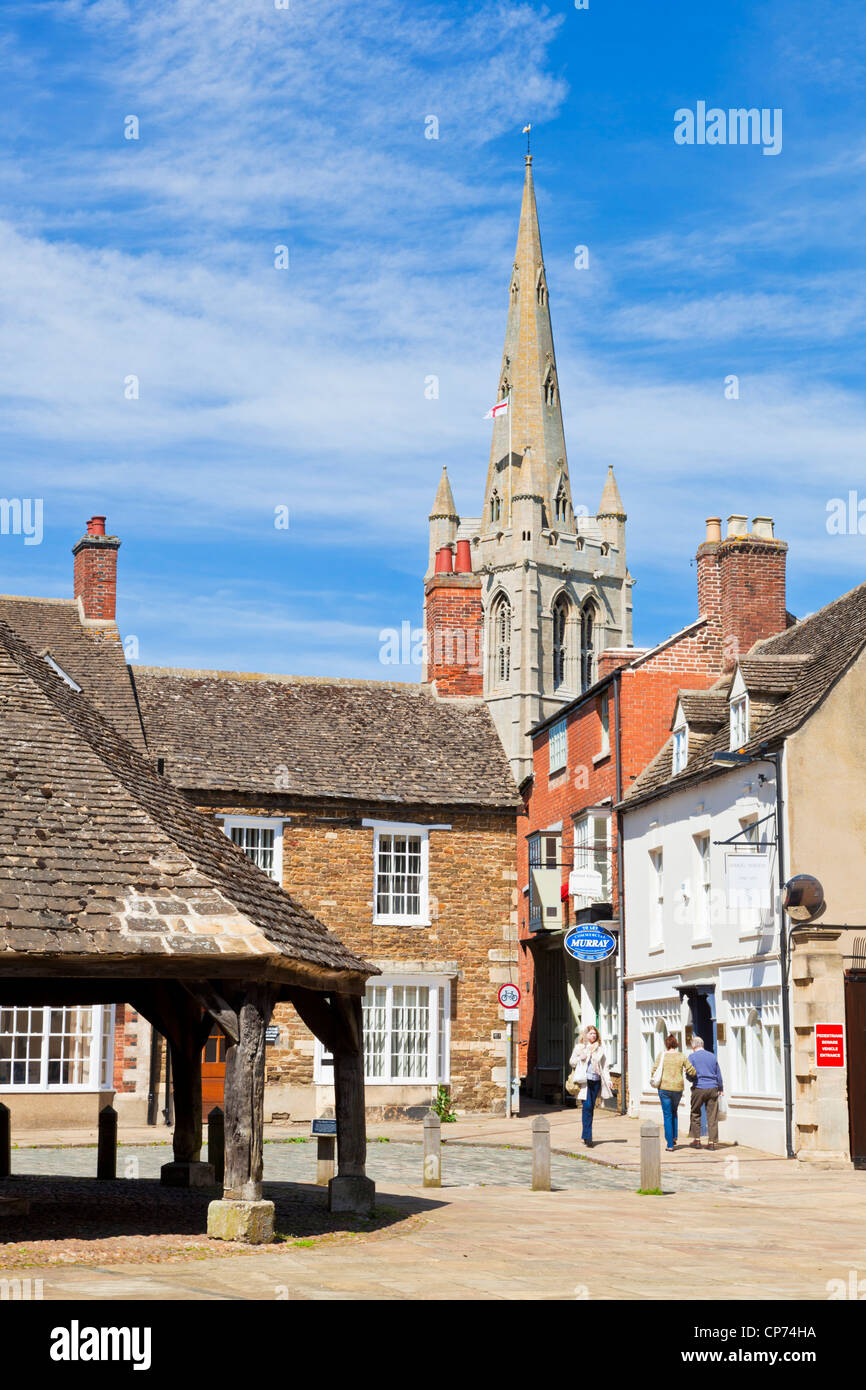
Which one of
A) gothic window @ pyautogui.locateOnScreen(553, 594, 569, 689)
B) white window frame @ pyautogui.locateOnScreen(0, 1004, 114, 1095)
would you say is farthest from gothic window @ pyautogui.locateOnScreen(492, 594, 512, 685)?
white window frame @ pyautogui.locateOnScreen(0, 1004, 114, 1095)

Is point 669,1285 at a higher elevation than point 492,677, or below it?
below

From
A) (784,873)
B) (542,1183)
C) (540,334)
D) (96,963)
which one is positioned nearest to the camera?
(96,963)

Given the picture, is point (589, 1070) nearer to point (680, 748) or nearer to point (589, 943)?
point (589, 943)

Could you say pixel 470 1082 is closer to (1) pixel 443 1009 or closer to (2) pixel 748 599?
(1) pixel 443 1009

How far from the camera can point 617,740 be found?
3134 cm

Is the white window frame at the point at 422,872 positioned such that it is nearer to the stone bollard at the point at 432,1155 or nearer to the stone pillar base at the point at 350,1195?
the stone bollard at the point at 432,1155

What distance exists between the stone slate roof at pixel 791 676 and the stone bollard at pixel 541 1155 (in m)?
7.88

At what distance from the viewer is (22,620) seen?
34.4m

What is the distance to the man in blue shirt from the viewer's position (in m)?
23.5

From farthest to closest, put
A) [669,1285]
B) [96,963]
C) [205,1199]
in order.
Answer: [205,1199] < [96,963] < [669,1285]

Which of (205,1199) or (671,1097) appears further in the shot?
(671,1097)

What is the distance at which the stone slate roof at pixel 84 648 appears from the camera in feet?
105
